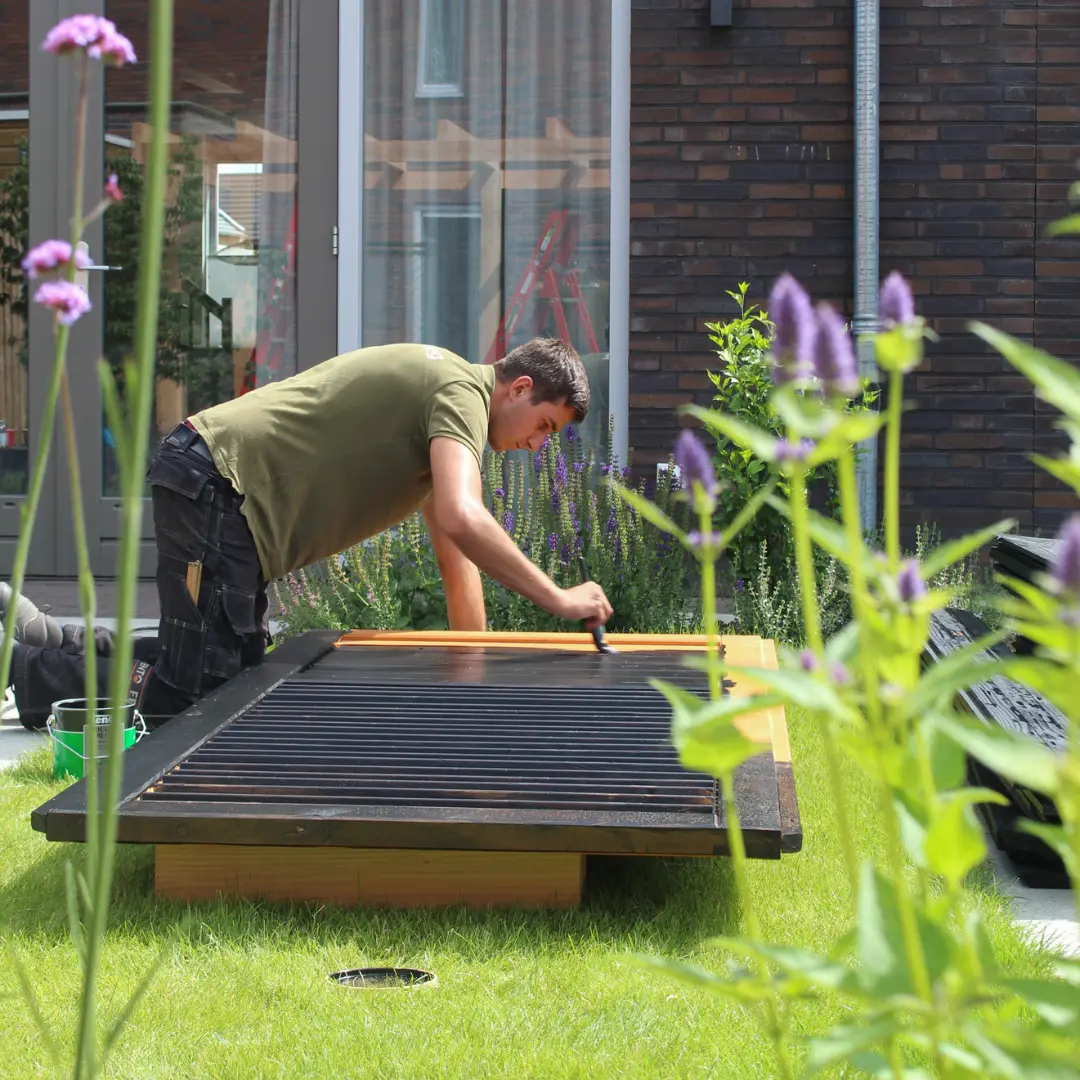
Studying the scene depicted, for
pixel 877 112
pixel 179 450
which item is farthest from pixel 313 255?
pixel 179 450

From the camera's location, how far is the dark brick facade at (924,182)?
6.21m

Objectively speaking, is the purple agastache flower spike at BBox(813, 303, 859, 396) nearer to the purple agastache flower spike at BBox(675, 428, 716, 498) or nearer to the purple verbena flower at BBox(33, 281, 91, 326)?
the purple agastache flower spike at BBox(675, 428, 716, 498)

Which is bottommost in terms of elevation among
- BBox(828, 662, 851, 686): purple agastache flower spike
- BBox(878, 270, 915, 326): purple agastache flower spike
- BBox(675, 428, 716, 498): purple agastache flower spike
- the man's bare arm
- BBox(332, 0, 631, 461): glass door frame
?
the man's bare arm


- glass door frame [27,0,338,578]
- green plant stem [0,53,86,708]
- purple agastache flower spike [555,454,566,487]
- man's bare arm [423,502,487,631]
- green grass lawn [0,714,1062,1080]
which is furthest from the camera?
glass door frame [27,0,338,578]

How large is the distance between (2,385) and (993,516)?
4618 millimetres

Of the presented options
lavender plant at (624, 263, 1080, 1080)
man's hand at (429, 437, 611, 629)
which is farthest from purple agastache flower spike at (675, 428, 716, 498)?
man's hand at (429, 437, 611, 629)

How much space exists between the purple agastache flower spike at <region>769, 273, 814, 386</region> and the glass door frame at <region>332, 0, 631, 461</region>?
565 centimetres

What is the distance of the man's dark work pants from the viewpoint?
148 inches

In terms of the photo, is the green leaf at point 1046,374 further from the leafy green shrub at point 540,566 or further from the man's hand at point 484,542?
the leafy green shrub at point 540,566

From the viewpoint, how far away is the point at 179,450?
149 inches

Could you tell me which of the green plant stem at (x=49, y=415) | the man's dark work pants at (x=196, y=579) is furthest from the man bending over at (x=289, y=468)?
the green plant stem at (x=49, y=415)

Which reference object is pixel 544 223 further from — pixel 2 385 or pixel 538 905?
pixel 538 905

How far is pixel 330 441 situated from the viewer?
12.5 ft

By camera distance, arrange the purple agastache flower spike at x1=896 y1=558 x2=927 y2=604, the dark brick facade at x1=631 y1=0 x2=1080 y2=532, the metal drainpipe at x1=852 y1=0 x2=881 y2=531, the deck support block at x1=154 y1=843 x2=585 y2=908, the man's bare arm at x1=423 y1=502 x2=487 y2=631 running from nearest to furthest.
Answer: the purple agastache flower spike at x1=896 y1=558 x2=927 y2=604 → the deck support block at x1=154 y1=843 x2=585 y2=908 → the man's bare arm at x1=423 y1=502 x2=487 y2=631 → the metal drainpipe at x1=852 y1=0 x2=881 y2=531 → the dark brick facade at x1=631 y1=0 x2=1080 y2=532
